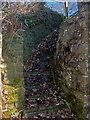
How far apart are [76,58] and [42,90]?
1.40 metres

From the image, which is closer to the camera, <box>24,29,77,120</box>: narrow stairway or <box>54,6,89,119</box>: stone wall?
<box>54,6,89,119</box>: stone wall

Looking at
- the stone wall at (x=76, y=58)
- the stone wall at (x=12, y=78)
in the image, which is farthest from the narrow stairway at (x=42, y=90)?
the stone wall at (x=76, y=58)

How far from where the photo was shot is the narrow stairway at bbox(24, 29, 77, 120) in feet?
9.82

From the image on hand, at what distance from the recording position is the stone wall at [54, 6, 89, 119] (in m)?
2.60

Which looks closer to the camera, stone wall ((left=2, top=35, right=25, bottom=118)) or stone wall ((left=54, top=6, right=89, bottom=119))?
stone wall ((left=54, top=6, right=89, bottom=119))

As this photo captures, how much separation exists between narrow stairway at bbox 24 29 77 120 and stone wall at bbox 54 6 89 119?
0.39m

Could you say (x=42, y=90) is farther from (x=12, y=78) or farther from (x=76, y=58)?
(x=76, y=58)

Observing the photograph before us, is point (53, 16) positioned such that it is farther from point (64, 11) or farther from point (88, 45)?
point (88, 45)

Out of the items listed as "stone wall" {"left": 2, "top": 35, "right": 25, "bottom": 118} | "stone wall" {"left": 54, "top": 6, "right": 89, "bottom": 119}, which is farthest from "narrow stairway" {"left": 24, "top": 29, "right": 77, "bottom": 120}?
"stone wall" {"left": 54, "top": 6, "right": 89, "bottom": 119}

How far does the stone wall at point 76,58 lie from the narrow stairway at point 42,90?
391 mm

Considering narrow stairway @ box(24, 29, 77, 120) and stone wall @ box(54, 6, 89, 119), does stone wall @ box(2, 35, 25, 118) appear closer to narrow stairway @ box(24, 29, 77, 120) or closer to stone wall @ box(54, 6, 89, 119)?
narrow stairway @ box(24, 29, 77, 120)

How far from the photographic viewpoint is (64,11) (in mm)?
6926

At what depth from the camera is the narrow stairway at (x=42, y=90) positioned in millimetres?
2994

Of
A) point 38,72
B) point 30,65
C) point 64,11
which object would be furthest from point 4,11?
point 64,11
